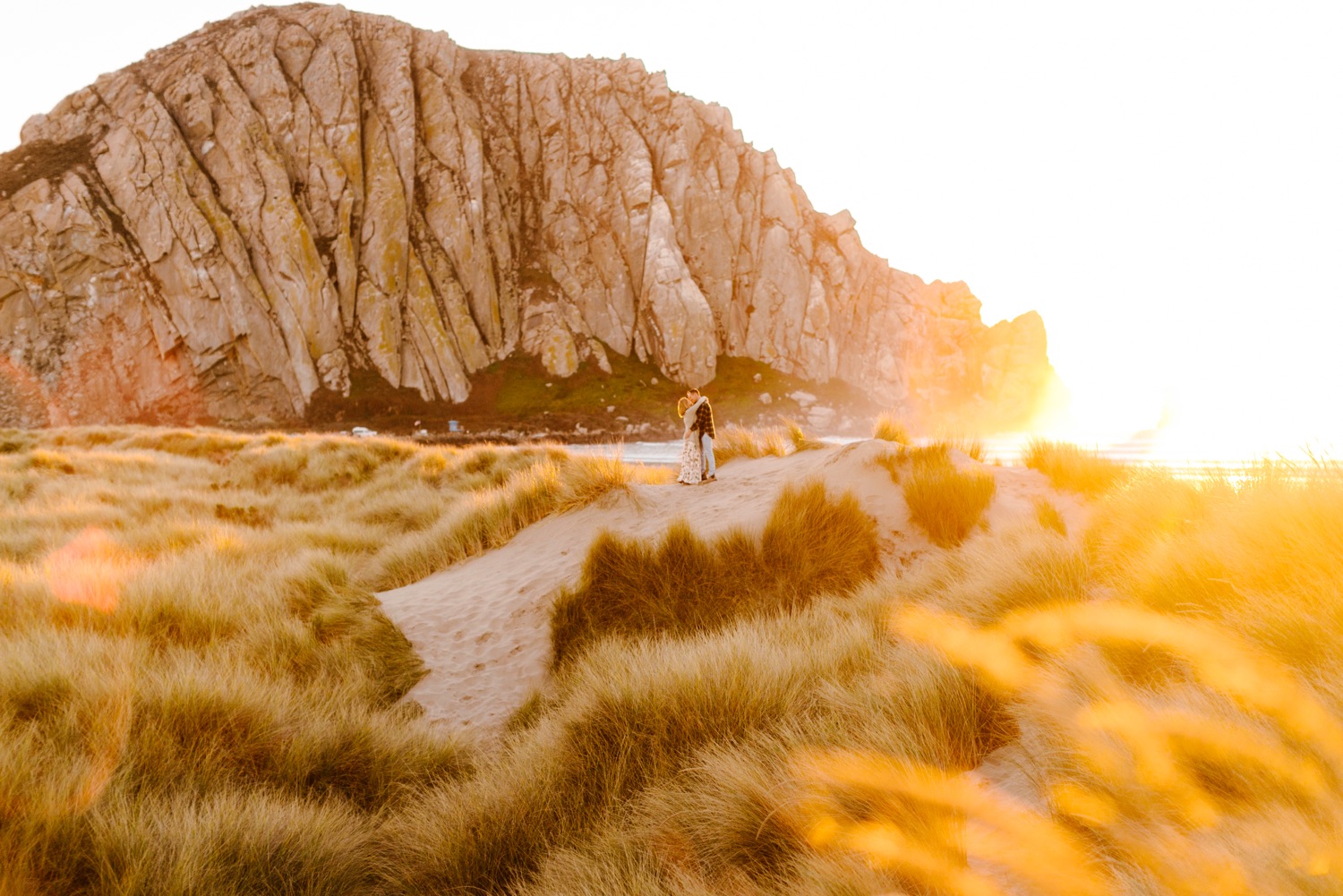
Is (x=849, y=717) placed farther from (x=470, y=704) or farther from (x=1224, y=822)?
(x=470, y=704)

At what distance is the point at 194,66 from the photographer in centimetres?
4959

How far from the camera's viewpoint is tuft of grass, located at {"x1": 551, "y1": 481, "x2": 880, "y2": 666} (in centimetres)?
579

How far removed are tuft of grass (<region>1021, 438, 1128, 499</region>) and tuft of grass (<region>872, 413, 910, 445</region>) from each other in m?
2.55

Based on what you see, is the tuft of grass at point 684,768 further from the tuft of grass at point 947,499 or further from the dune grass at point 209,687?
the tuft of grass at point 947,499

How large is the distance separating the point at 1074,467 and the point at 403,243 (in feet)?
177

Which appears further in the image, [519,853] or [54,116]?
[54,116]

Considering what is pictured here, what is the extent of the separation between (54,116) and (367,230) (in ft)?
84.1

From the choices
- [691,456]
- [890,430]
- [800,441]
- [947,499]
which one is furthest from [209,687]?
[800,441]

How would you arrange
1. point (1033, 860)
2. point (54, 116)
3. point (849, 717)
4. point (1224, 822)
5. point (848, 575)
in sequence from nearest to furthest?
point (1224, 822), point (1033, 860), point (849, 717), point (848, 575), point (54, 116)

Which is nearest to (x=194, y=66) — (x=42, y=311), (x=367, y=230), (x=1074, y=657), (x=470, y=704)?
(x=367, y=230)

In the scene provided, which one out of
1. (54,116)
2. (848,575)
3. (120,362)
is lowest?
(848,575)

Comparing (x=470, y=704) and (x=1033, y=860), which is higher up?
(x=1033, y=860)

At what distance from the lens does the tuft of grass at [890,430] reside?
38.8 ft

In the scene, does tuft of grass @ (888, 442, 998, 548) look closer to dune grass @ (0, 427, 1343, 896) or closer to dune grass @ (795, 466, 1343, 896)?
dune grass @ (0, 427, 1343, 896)
